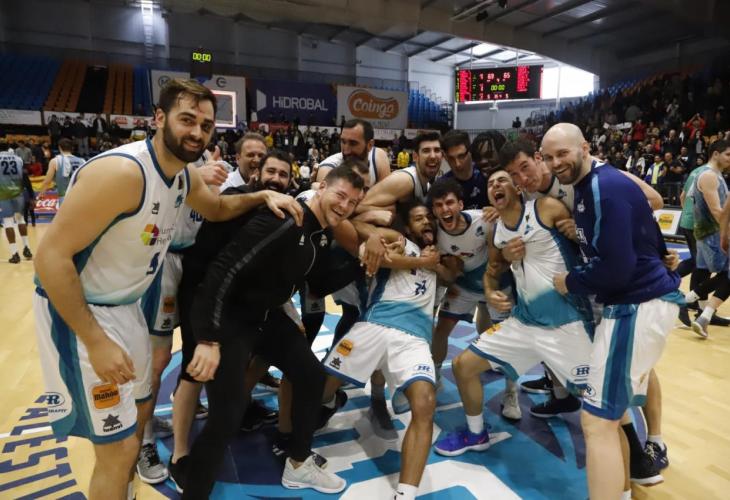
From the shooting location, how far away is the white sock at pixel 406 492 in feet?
8.05

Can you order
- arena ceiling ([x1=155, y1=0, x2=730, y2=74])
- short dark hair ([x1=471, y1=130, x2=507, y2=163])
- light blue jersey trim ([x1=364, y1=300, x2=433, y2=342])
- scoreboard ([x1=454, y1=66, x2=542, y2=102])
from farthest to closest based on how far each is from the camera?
1. scoreboard ([x1=454, y1=66, x2=542, y2=102])
2. arena ceiling ([x1=155, y1=0, x2=730, y2=74])
3. short dark hair ([x1=471, y1=130, x2=507, y2=163])
4. light blue jersey trim ([x1=364, y1=300, x2=433, y2=342])

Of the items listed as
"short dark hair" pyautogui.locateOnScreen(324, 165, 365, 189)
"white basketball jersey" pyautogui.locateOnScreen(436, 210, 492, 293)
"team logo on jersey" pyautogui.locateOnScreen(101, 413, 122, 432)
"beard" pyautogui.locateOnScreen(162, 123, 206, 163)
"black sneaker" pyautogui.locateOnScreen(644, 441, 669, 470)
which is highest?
"beard" pyautogui.locateOnScreen(162, 123, 206, 163)

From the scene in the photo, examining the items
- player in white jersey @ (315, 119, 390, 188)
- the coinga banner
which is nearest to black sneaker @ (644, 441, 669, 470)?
player in white jersey @ (315, 119, 390, 188)

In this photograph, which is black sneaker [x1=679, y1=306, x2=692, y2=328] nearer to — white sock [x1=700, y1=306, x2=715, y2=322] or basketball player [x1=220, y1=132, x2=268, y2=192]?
white sock [x1=700, y1=306, x2=715, y2=322]

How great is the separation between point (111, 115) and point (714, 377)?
20003 mm

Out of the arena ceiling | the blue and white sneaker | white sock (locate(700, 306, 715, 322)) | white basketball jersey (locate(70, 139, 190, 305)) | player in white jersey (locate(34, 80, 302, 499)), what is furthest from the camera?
the arena ceiling

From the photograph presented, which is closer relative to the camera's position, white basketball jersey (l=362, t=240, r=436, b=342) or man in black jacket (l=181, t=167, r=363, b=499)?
man in black jacket (l=181, t=167, r=363, b=499)

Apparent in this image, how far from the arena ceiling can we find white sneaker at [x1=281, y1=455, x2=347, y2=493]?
1462 centimetres

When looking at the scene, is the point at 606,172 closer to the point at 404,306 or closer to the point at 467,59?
the point at 404,306

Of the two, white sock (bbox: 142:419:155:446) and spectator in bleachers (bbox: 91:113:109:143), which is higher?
spectator in bleachers (bbox: 91:113:109:143)

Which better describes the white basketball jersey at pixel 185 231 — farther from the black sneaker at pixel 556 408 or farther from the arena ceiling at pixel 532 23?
the arena ceiling at pixel 532 23

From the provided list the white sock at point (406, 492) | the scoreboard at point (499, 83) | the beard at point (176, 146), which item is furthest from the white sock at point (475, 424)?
the scoreboard at point (499, 83)

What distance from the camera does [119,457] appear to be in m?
1.98

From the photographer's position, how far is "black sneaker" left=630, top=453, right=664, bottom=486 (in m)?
2.81
